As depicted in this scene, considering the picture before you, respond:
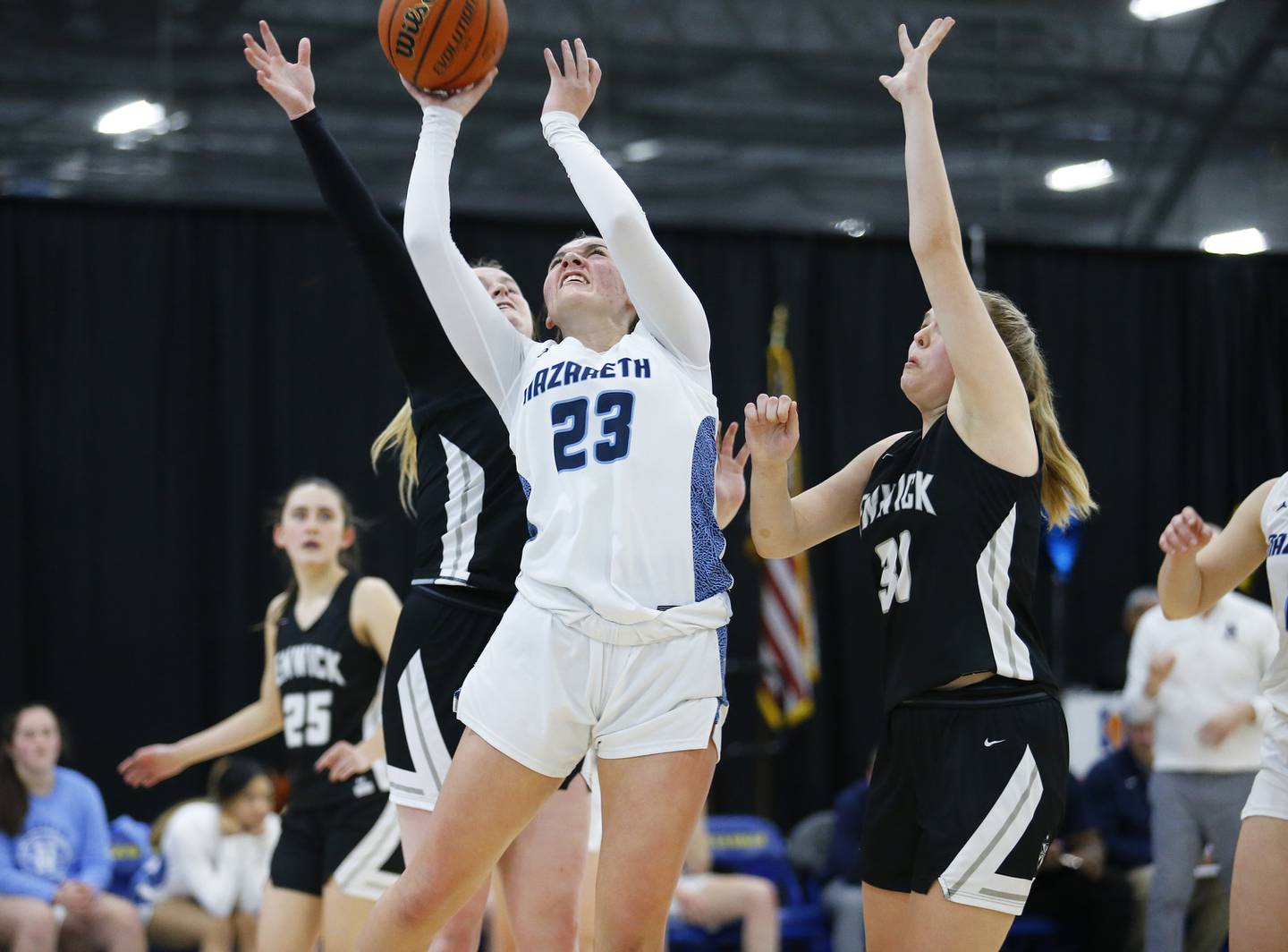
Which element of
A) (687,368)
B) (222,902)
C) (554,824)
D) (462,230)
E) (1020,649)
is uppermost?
(462,230)

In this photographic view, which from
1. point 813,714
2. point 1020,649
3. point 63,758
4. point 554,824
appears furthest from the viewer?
point 813,714

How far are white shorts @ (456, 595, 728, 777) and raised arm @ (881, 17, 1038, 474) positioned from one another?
2.54 ft

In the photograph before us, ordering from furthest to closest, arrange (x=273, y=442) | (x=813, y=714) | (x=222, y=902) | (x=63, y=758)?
(x=813, y=714) → (x=273, y=442) → (x=63, y=758) → (x=222, y=902)

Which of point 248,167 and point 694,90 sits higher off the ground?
point 694,90

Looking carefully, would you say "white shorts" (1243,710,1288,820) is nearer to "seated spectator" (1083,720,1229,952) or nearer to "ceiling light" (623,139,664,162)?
"seated spectator" (1083,720,1229,952)

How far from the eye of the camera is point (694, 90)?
34.8 ft

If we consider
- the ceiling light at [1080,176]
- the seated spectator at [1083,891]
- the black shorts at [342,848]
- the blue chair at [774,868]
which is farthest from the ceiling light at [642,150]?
the black shorts at [342,848]

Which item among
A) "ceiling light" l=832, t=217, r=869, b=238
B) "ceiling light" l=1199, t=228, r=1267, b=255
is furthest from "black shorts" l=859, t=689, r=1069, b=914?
"ceiling light" l=1199, t=228, r=1267, b=255

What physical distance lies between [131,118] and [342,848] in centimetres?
609

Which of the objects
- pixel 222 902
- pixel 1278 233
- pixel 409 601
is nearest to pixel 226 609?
pixel 222 902

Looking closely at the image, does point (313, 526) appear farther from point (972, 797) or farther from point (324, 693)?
point (972, 797)

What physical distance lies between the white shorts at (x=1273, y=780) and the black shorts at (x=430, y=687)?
5.31ft

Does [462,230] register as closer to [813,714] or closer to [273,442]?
[273,442]

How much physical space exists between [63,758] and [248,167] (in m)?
3.62
